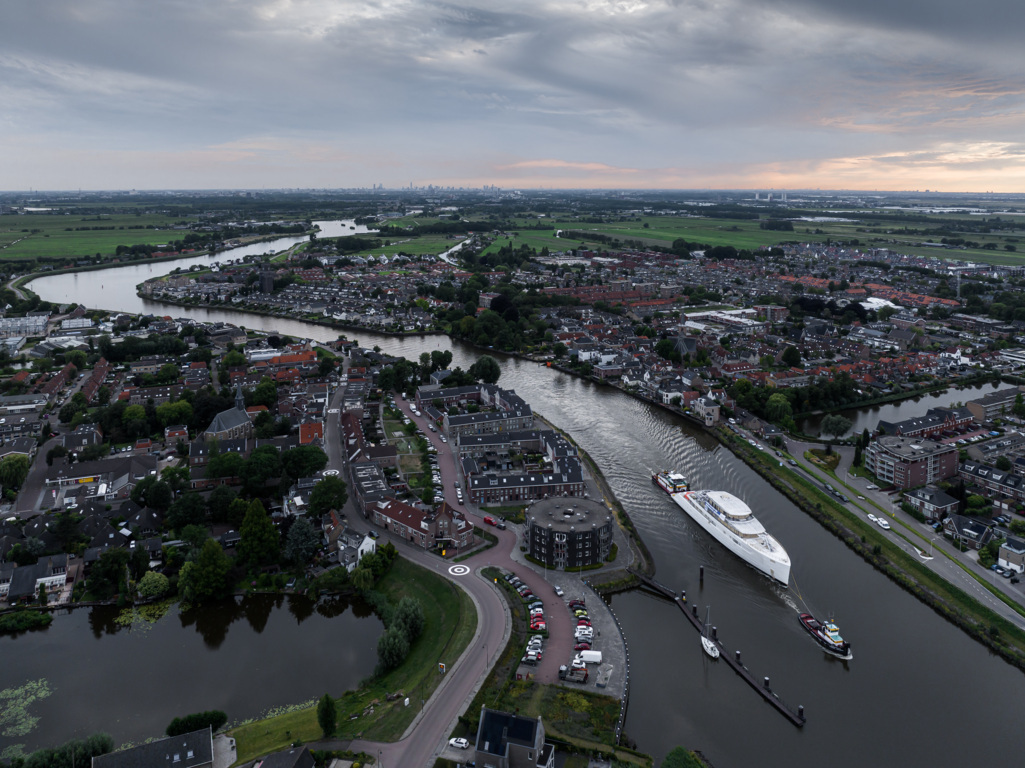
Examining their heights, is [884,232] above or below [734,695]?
above

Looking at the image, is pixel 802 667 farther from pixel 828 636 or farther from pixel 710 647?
pixel 710 647

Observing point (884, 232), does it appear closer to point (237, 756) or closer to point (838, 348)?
point (838, 348)

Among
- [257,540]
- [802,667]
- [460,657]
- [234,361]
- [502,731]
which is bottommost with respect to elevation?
[802,667]

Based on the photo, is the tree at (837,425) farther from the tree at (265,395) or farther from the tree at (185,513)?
the tree at (265,395)

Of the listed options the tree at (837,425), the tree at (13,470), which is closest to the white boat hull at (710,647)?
the tree at (837,425)

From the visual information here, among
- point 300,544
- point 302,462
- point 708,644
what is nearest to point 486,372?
point 302,462

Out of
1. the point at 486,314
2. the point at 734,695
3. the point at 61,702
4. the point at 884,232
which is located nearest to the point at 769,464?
the point at 734,695

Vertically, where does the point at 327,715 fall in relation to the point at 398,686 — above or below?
above
